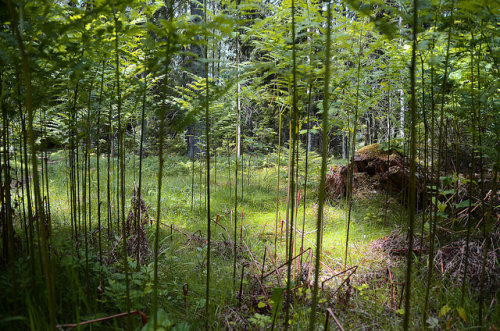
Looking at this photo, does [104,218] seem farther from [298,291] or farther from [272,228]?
[298,291]

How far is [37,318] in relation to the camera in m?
1.17

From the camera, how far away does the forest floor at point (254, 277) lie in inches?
58.7

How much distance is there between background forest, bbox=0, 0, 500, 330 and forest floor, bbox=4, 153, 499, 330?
0.02 metres

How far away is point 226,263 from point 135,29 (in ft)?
6.97

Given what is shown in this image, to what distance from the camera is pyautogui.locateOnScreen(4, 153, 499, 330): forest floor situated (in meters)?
1.49

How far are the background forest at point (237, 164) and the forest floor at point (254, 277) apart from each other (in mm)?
18

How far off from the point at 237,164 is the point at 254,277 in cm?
92

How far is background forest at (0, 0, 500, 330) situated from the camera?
3.25 feet

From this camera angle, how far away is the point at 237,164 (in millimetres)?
2361

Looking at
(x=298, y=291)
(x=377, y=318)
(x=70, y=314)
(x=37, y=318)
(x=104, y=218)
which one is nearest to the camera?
(x=37, y=318)

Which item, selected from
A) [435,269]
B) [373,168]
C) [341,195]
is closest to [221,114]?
[435,269]

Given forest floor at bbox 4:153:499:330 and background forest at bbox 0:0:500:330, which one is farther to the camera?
forest floor at bbox 4:153:499:330

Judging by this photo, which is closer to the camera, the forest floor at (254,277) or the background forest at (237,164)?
the background forest at (237,164)

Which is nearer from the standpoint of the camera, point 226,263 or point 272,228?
point 226,263
